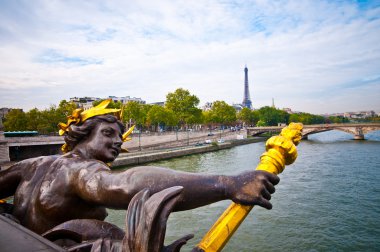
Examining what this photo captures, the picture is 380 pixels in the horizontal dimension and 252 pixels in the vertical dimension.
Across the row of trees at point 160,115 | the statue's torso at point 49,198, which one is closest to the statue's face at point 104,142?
the statue's torso at point 49,198

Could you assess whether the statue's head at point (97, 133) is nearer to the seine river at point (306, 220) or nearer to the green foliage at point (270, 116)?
the seine river at point (306, 220)

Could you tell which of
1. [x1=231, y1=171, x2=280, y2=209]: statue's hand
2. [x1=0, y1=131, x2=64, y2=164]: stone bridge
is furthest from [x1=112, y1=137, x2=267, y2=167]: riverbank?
[x1=231, y1=171, x2=280, y2=209]: statue's hand

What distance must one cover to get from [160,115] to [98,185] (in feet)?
169

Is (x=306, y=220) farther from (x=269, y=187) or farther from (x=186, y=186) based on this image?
(x=186, y=186)

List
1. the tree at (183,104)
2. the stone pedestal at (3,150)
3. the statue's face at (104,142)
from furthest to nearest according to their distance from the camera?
the tree at (183,104)
the stone pedestal at (3,150)
the statue's face at (104,142)

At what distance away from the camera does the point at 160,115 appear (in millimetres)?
52500

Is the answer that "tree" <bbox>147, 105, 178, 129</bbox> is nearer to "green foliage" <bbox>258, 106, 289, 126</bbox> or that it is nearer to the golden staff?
"green foliage" <bbox>258, 106, 289, 126</bbox>

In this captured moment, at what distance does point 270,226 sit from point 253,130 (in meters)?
54.6

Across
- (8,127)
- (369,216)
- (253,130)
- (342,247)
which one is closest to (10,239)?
(342,247)

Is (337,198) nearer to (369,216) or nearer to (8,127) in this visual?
(369,216)

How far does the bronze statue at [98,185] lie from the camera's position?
1.08 m

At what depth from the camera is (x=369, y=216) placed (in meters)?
10.9

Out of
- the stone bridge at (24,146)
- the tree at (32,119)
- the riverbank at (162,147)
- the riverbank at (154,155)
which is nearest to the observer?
the stone bridge at (24,146)

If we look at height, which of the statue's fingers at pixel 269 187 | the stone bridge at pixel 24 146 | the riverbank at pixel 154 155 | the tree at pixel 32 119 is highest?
the tree at pixel 32 119
